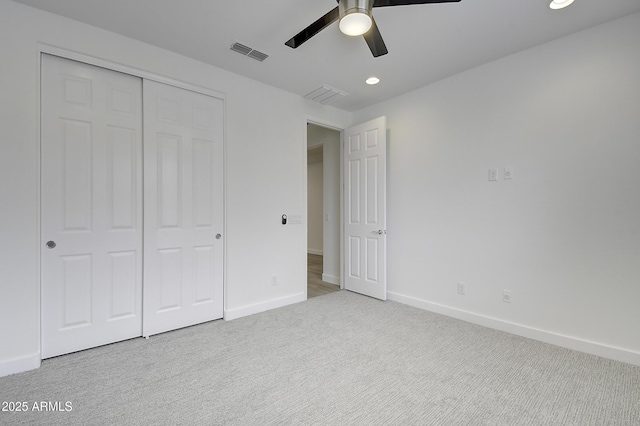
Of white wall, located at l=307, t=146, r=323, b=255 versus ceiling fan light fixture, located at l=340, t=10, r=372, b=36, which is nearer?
ceiling fan light fixture, located at l=340, t=10, r=372, b=36

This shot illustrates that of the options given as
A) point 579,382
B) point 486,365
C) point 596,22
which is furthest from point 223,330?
point 596,22

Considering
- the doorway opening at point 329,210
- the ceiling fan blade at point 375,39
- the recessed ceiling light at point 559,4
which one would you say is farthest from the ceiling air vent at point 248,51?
the recessed ceiling light at point 559,4

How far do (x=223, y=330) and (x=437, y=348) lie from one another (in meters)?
2.07

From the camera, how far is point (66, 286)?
7.45 ft

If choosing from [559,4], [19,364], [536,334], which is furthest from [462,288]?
[19,364]

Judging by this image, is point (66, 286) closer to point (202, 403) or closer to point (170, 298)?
point (170, 298)

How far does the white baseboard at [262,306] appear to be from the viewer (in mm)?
3084

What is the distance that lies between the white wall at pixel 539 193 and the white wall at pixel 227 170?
5.28 feet

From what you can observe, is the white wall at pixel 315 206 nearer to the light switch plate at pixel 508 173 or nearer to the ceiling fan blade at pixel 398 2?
the light switch plate at pixel 508 173

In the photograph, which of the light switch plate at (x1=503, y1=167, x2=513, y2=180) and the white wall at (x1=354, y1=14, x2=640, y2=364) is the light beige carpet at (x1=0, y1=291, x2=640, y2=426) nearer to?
the white wall at (x1=354, y1=14, x2=640, y2=364)

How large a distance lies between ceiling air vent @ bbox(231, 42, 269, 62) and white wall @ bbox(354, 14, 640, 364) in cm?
199

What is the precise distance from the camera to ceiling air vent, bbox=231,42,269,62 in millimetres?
2611

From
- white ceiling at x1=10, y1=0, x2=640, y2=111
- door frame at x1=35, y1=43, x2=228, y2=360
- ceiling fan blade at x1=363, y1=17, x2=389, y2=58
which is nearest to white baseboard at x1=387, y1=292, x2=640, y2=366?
white ceiling at x1=10, y1=0, x2=640, y2=111

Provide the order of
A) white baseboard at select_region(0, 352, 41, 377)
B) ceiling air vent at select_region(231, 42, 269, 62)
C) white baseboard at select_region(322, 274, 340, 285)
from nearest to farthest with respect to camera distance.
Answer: white baseboard at select_region(0, 352, 41, 377) < ceiling air vent at select_region(231, 42, 269, 62) < white baseboard at select_region(322, 274, 340, 285)
